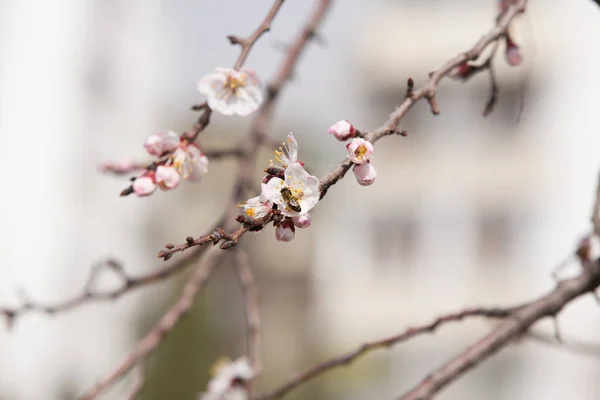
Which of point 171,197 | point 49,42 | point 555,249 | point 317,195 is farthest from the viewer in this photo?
point 171,197

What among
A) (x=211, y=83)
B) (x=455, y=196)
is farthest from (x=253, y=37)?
(x=455, y=196)

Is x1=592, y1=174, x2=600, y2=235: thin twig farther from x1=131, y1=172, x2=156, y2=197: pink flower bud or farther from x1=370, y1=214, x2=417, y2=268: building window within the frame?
x1=370, y1=214, x2=417, y2=268: building window

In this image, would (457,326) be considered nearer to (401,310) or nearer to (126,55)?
(401,310)

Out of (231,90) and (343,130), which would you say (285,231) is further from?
(231,90)

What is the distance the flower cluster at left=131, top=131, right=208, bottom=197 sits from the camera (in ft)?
2.48

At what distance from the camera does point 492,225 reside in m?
10.3

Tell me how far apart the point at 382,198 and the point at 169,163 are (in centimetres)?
972

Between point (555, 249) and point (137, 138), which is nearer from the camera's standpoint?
point (555, 249)

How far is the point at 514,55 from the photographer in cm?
99

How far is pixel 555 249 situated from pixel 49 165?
6225mm

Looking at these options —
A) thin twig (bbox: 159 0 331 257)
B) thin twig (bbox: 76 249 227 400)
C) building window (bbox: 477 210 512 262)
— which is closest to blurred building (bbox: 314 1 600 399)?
building window (bbox: 477 210 512 262)

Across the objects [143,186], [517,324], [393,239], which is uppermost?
[393,239]

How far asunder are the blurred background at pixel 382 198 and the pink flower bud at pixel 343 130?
8143mm

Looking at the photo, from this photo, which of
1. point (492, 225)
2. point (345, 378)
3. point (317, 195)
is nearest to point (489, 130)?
point (492, 225)
